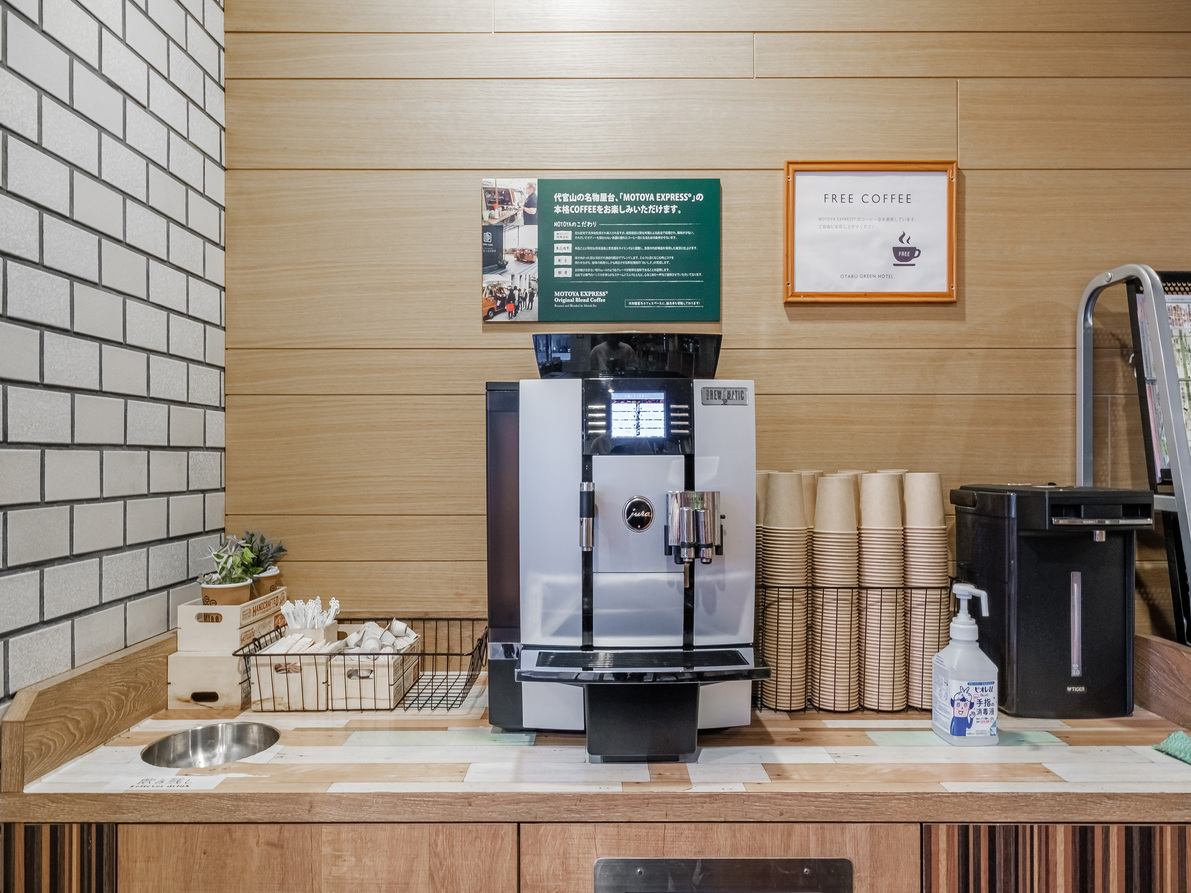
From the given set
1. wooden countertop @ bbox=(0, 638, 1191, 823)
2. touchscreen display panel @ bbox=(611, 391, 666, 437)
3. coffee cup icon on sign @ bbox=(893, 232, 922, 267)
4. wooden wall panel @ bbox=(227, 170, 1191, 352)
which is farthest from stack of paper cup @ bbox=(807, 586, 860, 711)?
coffee cup icon on sign @ bbox=(893, 232, 922, 267)

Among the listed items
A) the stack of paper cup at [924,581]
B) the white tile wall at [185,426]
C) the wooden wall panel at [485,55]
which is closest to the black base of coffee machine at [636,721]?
the stack of paper cup at [924,581]

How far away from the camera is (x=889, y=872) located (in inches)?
44.2

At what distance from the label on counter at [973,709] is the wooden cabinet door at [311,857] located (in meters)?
0.79

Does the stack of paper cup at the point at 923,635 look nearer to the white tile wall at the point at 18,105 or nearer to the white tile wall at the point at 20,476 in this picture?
the white tile wall at the point at 20,476

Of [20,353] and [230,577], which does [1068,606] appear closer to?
[230,577]

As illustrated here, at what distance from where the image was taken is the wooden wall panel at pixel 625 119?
1765 millimetres

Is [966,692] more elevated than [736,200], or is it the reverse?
[736,200]

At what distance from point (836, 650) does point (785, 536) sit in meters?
0.25

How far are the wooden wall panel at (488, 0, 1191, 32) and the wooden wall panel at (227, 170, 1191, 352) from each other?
360mm

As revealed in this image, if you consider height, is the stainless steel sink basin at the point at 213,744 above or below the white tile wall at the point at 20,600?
below

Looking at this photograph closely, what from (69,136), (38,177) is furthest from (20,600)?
(69,136)

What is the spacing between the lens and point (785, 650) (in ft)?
4.90

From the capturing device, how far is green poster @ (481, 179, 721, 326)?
68.8 inches

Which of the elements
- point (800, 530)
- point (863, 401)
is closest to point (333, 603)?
point (800, 530)
